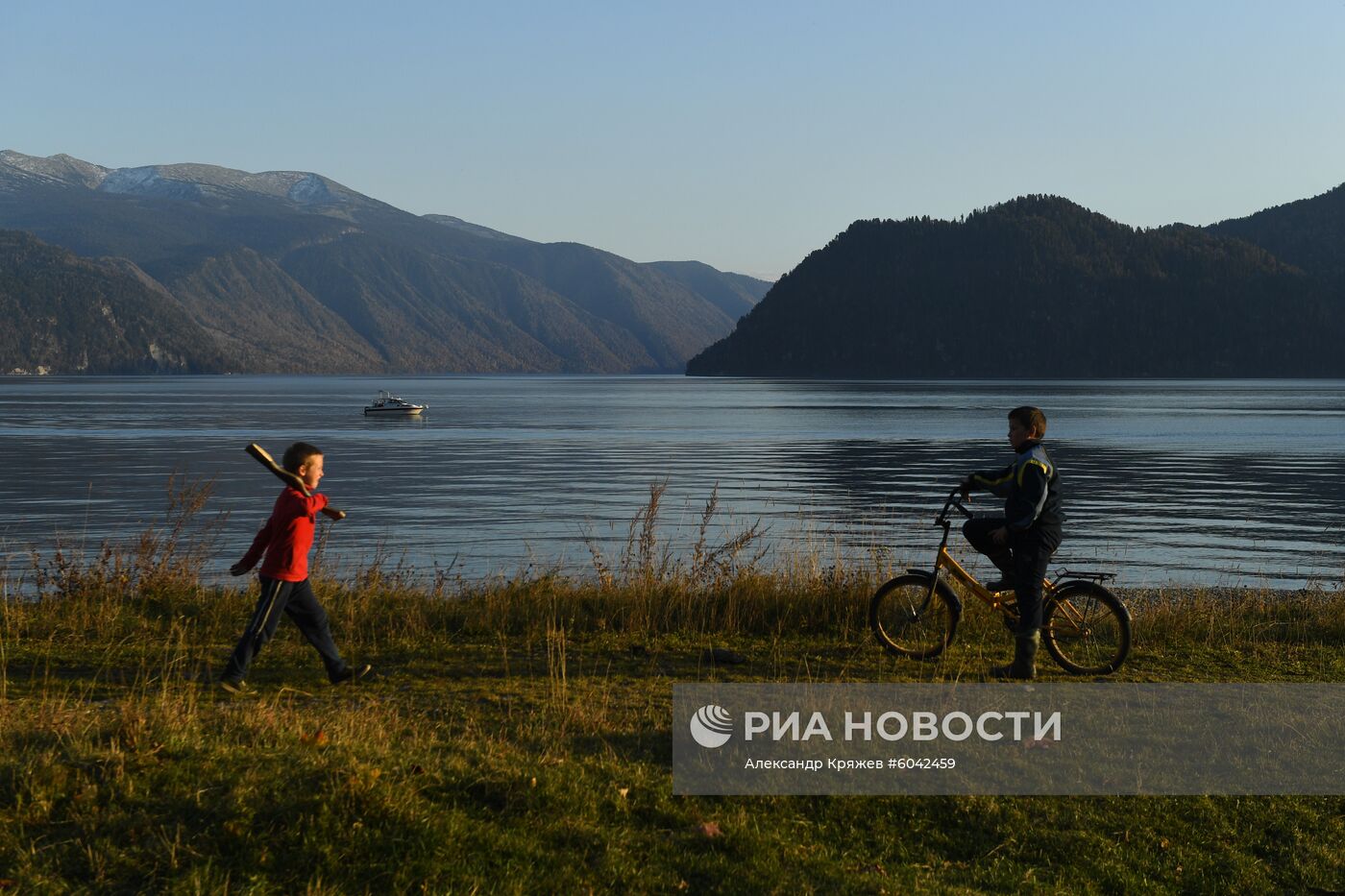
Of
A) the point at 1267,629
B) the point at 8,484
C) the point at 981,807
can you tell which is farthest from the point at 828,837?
the point at 8,484

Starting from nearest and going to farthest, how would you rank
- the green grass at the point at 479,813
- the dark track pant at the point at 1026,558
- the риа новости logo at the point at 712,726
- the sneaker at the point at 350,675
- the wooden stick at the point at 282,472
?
the green grass at the point at 479,813
the риа новости logo at the point at 712,726
the wooden stick at the point at 282,472
the sneaker at the point at 350,675
the dark track pant at the point at 1026,558

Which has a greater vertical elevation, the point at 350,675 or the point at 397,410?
the point at 350,675

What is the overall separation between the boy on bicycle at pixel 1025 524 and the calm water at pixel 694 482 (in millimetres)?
4894

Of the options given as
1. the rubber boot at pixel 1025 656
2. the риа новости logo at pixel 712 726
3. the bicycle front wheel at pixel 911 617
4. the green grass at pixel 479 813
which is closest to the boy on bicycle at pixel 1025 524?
the rubber boot at pixel 1025 656

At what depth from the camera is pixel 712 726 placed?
732 centimetres

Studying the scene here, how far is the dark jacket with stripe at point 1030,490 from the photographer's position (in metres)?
8.98

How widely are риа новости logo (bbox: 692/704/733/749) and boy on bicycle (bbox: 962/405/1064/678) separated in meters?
2.83

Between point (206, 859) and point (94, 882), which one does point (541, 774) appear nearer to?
point (206, 859)

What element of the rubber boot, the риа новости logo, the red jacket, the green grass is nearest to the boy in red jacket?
the red jacket

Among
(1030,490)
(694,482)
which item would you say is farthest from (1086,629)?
(694,482)

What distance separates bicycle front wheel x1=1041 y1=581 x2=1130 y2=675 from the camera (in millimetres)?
9766

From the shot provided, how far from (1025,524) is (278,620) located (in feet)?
17.3

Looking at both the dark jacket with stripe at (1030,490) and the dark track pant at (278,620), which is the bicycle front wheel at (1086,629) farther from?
the dark track pant at (278,620)

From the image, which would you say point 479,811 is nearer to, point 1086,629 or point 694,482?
point 1086,629
